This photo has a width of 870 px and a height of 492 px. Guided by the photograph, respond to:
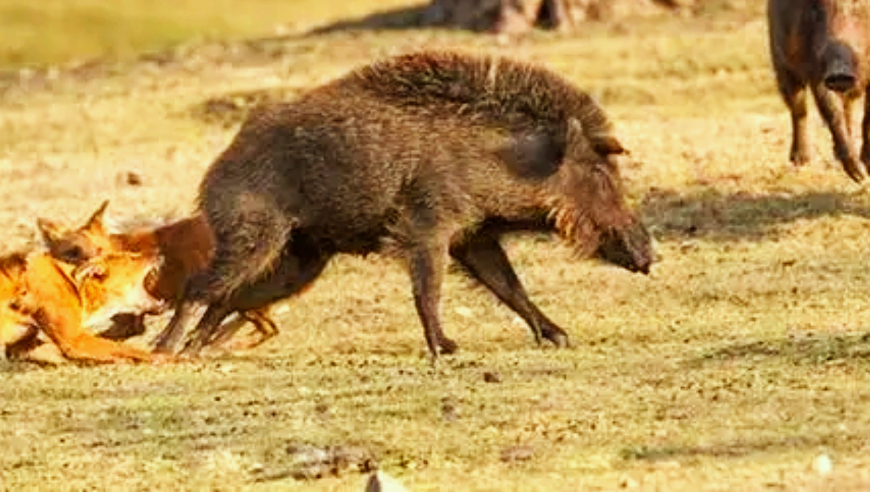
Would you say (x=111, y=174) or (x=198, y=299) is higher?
(x=198, y=299)

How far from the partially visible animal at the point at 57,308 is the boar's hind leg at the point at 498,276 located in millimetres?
1474

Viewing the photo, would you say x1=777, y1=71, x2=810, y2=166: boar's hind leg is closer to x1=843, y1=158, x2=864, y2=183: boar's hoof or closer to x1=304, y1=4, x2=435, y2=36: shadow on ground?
x1=843, y1=158, x2=864, y2=183: boar's hoof

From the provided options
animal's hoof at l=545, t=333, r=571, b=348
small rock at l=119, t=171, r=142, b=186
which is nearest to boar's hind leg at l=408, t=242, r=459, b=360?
animal's hoof at l=545, t=333, r=571, b=348

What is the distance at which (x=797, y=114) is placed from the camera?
18906 mm

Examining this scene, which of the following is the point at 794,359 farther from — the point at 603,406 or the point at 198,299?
the point at 198,299

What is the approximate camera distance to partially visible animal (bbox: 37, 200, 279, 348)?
1354 centimetres

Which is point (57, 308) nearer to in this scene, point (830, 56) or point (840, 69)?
point (840, 69)

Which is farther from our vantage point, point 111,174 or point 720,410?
point 111,174

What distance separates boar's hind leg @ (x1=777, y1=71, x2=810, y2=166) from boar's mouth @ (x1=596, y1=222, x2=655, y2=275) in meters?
5.44

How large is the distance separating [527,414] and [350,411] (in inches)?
28.8

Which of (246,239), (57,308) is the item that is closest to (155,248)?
(246,239)

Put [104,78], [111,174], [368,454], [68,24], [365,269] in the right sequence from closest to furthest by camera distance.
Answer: [368,454], [365,269], [111,174], [104,78], [68,24]

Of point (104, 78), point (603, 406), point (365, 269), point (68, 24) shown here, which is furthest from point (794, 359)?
point (68, 24)

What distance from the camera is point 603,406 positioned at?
10.7 metres
